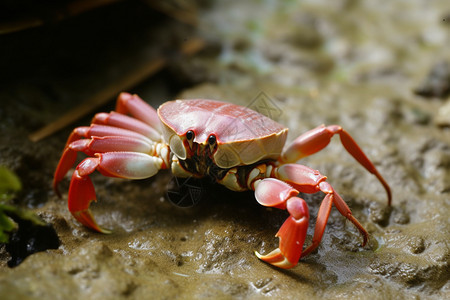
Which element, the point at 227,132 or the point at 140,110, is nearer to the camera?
the point at 227,132

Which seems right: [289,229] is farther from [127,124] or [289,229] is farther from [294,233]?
[127,124]

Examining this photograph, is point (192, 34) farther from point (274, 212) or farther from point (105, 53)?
point (274, 212)

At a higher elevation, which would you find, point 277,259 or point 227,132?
point 227,132

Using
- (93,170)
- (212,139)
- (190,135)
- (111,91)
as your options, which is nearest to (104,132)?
(93,170)

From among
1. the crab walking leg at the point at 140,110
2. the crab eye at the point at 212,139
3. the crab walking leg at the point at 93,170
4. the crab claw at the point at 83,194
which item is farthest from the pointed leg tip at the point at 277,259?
the crab walking leg at the point at 140,110

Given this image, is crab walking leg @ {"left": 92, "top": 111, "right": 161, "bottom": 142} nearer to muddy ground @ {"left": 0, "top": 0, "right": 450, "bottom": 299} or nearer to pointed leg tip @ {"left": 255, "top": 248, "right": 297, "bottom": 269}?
muddy ground @ {"left": 0, "top": 0, "right": 450, "bottom": 299}

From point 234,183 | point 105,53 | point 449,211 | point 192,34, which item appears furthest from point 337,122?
point 105,53

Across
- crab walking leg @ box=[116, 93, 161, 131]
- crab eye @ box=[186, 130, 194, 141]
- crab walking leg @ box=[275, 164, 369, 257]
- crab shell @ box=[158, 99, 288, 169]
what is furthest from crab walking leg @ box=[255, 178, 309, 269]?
crab walking leg @ box=[116, 93, 161, 131]

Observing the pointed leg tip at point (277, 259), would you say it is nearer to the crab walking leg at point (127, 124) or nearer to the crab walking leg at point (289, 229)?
the crab walking leg at point (289, 229)
